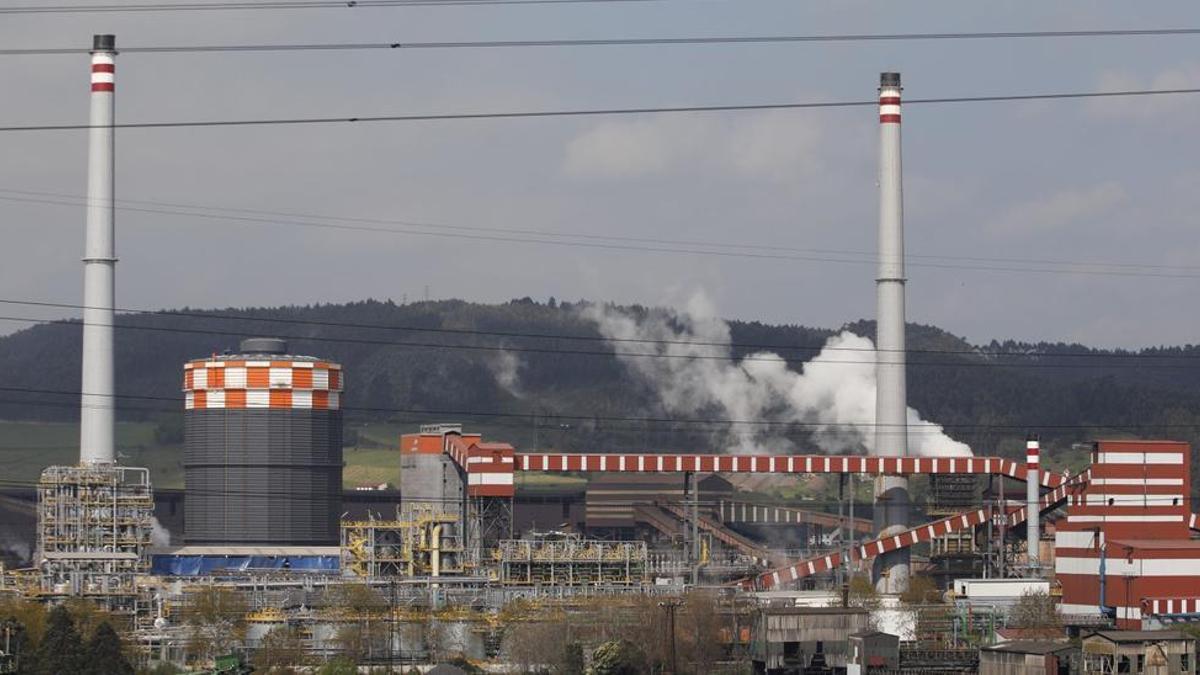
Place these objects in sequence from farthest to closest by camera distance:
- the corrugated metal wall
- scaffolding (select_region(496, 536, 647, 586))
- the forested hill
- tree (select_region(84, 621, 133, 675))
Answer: the forested hill, the corrugated metal wall, scaffolding (select_region(496, 536, 647, 586)), tree (select_region(84, 621, 133, 675))

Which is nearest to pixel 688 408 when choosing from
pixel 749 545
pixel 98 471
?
pixel 749 545

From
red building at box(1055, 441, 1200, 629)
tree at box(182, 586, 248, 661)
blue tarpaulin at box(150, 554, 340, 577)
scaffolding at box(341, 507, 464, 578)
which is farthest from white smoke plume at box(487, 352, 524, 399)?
tree at box(182, 586, 248, 661)

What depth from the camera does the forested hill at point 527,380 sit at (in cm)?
15438

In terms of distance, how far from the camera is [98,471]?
8275 cm

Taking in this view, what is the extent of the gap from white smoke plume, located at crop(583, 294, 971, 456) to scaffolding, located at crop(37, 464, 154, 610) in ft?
156

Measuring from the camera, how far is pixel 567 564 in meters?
81.5

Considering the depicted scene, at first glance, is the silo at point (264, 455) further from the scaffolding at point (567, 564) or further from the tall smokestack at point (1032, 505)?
the tall smokestack at point (1032, 505)

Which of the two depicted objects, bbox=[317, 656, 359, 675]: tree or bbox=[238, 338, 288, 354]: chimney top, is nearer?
bbox=[317, 656, 359, 675]: tree

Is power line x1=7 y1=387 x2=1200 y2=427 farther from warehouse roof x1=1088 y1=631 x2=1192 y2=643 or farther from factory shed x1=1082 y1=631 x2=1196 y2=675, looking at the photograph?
factory shed x1=1082 y1=631 x2=1196 y2=675

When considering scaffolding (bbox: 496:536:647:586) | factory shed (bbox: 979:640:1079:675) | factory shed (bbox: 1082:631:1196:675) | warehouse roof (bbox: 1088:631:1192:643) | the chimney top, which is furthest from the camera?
the chimney top

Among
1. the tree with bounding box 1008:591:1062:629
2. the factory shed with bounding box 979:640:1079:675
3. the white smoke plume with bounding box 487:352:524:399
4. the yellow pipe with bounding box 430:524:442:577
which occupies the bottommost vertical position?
the factory shed with bounding box 979:640:1079:675

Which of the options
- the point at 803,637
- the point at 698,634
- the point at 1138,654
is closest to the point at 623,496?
the point at 698,634

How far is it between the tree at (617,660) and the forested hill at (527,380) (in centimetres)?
8007

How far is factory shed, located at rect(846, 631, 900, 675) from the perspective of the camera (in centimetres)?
6100
